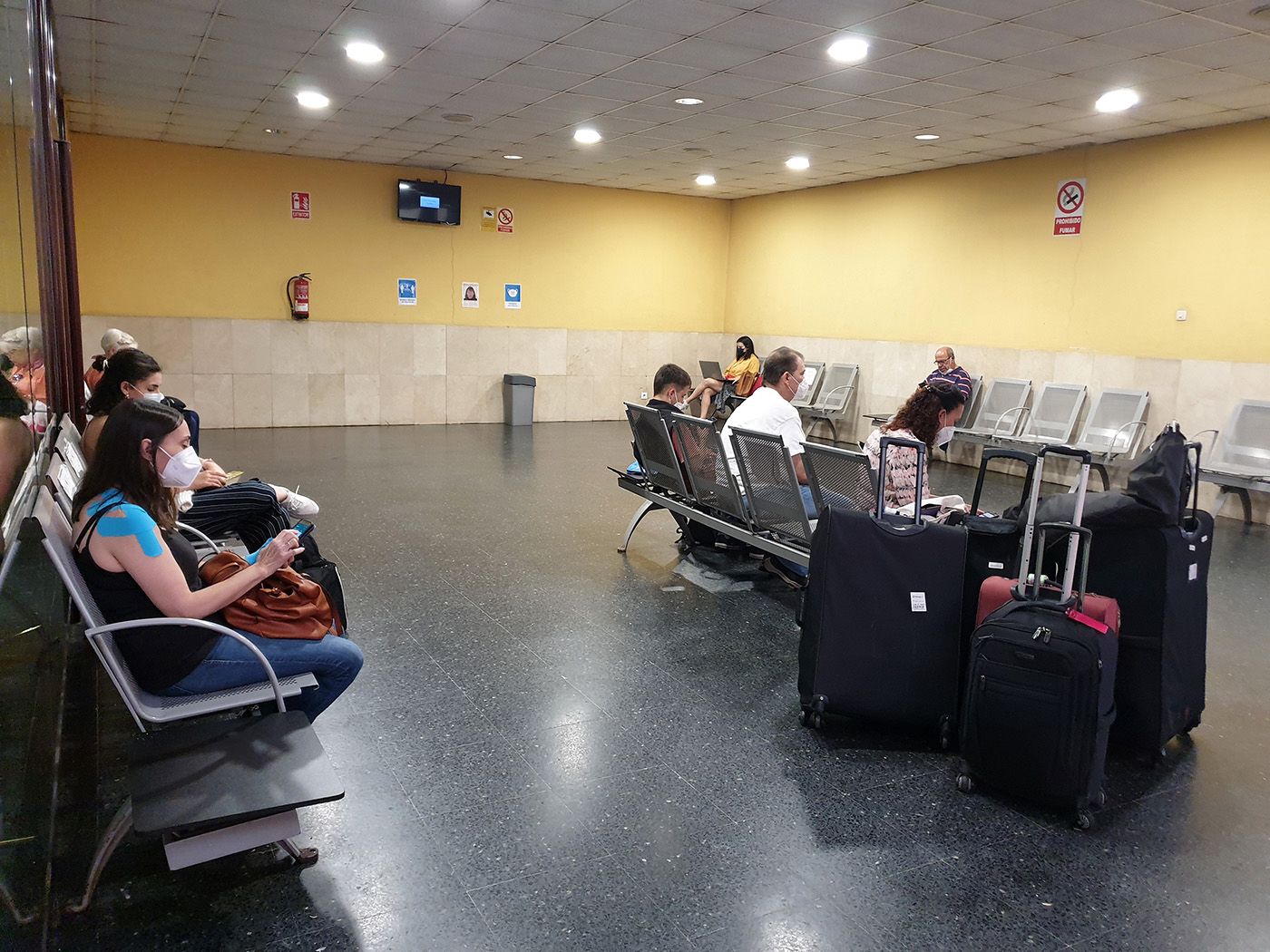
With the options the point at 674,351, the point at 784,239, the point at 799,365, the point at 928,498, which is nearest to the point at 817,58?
the point at 799,365

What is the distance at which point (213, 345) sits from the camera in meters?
10.8

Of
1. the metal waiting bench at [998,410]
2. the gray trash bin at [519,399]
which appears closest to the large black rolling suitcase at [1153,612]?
the metal waiting bench at [998,410]

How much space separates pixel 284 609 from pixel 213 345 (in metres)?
9.47

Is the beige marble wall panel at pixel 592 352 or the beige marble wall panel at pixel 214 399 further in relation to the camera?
the beige marble wall panel at pixel 592 352

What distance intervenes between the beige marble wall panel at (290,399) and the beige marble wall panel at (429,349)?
56.7 inches

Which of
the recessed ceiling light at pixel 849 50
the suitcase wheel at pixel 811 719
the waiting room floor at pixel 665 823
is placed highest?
the recessed ceiling light at pixel 849 50

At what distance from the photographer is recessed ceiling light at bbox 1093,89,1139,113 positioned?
6.82 metres

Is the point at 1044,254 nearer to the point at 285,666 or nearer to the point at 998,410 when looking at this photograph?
the point at 998,410

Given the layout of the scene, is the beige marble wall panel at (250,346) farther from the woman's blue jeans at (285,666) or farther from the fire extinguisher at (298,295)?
the woman's blue jeans at (285,666)

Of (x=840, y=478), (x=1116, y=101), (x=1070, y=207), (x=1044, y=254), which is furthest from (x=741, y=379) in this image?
(x=840, y=478)

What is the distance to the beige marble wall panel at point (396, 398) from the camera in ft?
38.9

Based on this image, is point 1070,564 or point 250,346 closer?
point 1070,564

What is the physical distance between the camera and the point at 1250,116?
7445 millimetres

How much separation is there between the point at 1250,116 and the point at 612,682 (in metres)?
7.45
